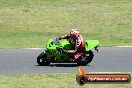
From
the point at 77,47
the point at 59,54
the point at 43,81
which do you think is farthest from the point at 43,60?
the point at 43,81

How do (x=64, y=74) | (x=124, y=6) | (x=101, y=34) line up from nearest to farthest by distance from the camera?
(x=64, y=74)
(x=101, y=34)
(x=124, y=6)

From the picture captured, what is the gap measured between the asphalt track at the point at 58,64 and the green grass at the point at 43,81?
1.45 m

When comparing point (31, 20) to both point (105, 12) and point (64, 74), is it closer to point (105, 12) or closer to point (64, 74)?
point (105, 12)

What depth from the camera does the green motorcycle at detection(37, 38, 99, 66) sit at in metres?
22.4

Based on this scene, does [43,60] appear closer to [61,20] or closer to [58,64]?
[58,64]

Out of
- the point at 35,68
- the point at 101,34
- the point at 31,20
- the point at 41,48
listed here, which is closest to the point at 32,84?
the point at 35,68

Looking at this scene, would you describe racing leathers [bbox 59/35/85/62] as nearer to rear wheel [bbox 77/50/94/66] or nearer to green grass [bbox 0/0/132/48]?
rear wheel [bbox 77/50/94/66]

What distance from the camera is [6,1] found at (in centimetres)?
3900

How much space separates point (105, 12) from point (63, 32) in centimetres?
482

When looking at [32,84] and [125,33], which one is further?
[125,33]

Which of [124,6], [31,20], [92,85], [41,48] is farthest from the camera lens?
[124,6]

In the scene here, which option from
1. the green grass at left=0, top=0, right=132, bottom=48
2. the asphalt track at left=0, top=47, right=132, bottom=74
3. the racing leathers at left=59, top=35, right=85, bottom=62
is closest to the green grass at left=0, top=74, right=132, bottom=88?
the asphalt track at left=0, top=47, right=132, bottom=74

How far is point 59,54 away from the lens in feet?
73.4

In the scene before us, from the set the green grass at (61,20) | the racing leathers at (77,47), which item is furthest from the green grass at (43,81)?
the green grass at (61,20)
